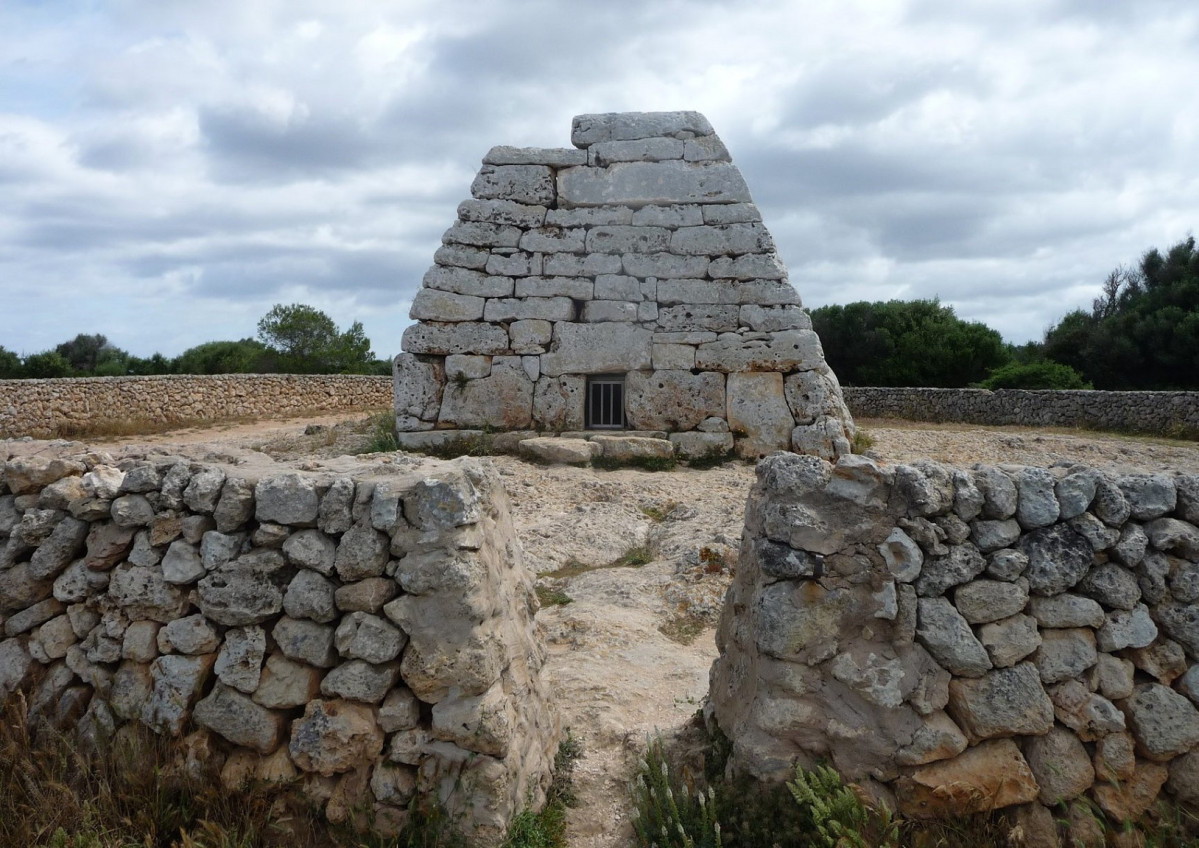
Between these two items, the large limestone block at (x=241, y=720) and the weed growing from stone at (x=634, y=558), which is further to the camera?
the weed growing from stone at (x=634, y=558)

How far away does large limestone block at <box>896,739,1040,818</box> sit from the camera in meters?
3.11

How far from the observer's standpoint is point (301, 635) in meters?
3.22

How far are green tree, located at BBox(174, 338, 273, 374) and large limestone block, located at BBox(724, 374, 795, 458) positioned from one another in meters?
25.1

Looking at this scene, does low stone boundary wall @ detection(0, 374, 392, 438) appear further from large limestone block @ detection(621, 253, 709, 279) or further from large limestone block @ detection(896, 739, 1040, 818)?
large limestone block @ detection(896, 739, 1040, 818)

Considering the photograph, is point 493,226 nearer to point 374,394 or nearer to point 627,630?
point 627,630

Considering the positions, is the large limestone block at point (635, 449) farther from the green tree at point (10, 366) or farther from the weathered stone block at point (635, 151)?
the green tree at point (10, 366)

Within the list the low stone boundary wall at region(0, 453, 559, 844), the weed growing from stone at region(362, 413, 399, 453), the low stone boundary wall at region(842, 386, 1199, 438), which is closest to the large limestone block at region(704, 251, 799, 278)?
the weed growing from stone at region(362, 413, 399, 453)

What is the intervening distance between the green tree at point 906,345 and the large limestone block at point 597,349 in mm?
16651

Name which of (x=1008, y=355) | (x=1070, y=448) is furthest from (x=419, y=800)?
(x=1008, y=355)

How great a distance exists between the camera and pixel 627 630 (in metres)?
5.54

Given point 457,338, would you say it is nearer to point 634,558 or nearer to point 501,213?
point 501,213

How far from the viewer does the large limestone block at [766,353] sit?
10148 millimetres

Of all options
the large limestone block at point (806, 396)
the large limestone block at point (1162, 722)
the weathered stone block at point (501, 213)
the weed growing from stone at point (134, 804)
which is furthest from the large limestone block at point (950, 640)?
the weathered stone block at point (501, 213)

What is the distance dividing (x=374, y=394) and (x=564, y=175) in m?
13.3
